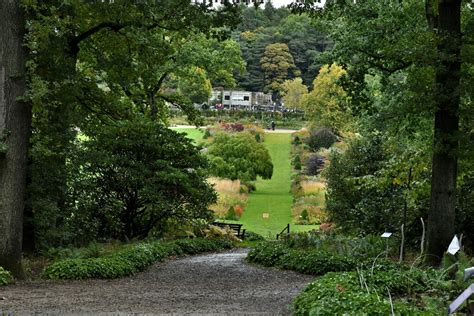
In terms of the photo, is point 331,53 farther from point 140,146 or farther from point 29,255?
point 29,255

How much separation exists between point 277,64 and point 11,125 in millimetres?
85634

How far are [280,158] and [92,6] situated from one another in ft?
165

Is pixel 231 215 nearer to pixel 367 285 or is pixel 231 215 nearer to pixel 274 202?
pixel 274 202

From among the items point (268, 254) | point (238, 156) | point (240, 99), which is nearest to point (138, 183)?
point (268, 254)

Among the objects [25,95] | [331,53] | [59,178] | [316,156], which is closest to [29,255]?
[59,178]

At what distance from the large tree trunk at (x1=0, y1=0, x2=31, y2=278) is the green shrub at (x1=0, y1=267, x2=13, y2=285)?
531 mm

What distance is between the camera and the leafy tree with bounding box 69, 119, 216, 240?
17422 mm

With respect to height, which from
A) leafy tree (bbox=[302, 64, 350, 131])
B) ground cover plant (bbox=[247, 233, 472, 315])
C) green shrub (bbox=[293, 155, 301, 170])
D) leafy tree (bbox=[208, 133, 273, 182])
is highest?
leafy tree (bbox=[302, 64, 350, 131])

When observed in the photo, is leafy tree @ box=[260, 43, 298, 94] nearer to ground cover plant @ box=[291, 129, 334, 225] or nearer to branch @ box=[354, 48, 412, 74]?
ground cover plant @ box=[291, 129, 334, 225]

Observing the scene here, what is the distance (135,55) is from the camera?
14195 millimetres

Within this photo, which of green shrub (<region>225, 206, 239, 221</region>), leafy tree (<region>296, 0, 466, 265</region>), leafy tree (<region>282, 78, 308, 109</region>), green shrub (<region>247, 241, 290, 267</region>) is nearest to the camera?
leafy tree (<region>296, 0, 466, 265</region>)

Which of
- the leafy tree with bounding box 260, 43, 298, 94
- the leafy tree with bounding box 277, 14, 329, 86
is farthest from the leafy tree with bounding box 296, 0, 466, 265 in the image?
the leafy tree with bounding box 277, 14, 329, 86

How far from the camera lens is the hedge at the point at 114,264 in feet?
34.2

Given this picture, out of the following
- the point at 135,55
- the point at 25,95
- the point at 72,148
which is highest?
the point at 135,55
